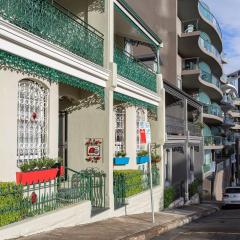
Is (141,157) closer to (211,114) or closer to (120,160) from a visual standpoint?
(120,160)

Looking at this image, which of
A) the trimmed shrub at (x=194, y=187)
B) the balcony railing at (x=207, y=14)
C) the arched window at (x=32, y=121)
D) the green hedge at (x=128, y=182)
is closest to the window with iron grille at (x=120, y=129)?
the green hedge at (x=128, y=182)

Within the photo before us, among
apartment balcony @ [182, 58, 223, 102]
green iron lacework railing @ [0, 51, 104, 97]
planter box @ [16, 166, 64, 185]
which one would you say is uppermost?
apartment balcony @ [182, 58, 223, 102]

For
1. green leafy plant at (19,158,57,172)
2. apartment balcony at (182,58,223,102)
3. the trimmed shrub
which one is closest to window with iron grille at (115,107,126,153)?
green leafy plant at (19,158,57,172)

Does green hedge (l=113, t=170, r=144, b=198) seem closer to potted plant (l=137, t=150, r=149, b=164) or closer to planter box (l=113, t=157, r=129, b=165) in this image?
planter box (l=113, t=157, r=129, b=165)

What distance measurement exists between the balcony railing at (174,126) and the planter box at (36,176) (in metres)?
12.8

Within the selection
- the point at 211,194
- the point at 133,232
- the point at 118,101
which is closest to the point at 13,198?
the point at 133,232

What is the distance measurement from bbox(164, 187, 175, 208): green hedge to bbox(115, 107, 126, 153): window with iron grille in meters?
4.13

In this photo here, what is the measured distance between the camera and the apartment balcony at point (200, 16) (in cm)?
3997

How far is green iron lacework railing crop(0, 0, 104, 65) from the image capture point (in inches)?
408

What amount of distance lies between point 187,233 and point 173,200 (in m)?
11.3

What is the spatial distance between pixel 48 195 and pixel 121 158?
7058 mm

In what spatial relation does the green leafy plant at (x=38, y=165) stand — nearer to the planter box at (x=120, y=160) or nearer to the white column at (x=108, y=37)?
the white column at (x=108, y=37)

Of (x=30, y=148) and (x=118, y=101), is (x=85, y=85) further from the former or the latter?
(x=118, y=101)

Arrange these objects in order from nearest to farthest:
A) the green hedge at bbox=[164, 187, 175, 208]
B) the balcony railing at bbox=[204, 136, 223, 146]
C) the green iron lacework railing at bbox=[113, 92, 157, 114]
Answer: the green iron lacework railing at bbox=[113, 92, 157, 114] < the green hedge at bbox=[164, 187, 175, 208] < the balcony railing at bbox=[204, 136, 223, 146]
